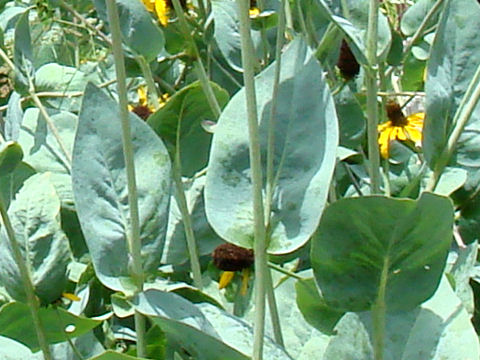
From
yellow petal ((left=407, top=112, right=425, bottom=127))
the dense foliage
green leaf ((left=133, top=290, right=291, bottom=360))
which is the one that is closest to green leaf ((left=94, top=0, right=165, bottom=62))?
the dense foliage

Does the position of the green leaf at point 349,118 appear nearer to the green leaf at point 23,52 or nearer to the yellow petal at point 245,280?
the yellow petal at point 245,280

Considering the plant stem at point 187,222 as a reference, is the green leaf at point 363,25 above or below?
above

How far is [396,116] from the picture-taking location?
1.12 m

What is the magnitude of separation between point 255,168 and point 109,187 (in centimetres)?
18

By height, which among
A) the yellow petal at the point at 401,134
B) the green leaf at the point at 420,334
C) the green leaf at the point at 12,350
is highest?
the green leaf at the point at 420,334

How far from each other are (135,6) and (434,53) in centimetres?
28

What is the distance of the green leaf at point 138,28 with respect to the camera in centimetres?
84

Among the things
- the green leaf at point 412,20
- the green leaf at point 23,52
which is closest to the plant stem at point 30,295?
the green leaf at point 23,52

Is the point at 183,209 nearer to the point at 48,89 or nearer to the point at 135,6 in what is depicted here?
the point at 135,6

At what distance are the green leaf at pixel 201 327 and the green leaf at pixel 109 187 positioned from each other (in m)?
0.06

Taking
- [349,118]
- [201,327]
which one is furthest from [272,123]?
[349,118]

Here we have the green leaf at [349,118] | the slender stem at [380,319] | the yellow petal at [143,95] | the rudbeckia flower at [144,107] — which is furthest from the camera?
the yellow petal at [143,95]

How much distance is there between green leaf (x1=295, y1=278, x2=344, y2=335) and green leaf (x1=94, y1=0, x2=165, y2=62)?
30 cm

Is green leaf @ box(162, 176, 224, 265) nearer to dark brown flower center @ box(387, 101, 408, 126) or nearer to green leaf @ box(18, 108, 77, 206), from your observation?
green leaf @ box(18, 108, 77, 206)
